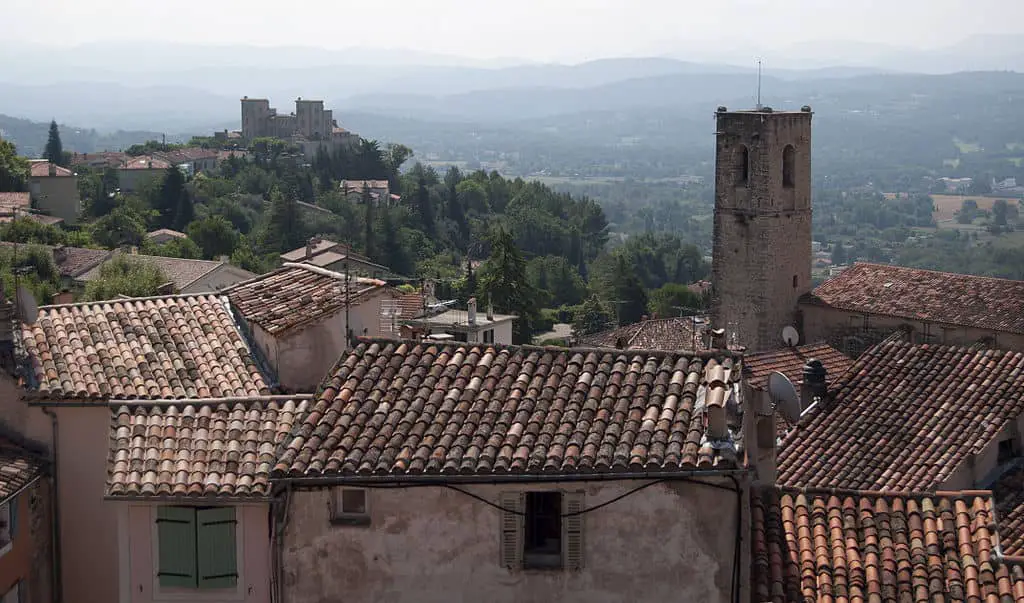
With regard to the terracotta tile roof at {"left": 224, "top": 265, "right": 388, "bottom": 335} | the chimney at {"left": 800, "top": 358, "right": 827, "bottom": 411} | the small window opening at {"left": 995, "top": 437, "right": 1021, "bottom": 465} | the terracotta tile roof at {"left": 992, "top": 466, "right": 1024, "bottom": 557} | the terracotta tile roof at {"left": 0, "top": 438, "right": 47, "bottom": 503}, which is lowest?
the terracotta tile roof at {"left": 992, "top": 466, "right": 1024, "bottom": 557}

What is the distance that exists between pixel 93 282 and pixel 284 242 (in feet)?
155

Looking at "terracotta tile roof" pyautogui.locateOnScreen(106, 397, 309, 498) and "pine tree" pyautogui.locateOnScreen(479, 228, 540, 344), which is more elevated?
"terracotta tile roof" pyautogui.locateOnScreen(106, 397, 309, 498)

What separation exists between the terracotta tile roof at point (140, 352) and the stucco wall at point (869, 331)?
85.2 feet

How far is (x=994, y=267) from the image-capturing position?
405 ft

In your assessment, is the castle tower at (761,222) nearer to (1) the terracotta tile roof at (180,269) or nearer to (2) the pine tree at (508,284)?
(1) the terracotta tile roof at (180,269)

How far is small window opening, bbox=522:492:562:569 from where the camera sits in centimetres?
1063

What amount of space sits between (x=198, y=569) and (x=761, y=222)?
35.7m

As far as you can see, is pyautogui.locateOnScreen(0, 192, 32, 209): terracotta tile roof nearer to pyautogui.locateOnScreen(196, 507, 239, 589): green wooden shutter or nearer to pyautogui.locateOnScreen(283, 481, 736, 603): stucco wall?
pyautogui.locateOnScreen(196, 507, 239, 589): green wooden shutter

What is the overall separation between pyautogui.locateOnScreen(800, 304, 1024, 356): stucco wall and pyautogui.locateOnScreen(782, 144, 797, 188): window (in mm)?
4001

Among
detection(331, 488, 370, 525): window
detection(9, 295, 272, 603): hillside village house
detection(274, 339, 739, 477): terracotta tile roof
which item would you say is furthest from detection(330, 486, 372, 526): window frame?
detection(9, 295, 272, 603): hillside village house

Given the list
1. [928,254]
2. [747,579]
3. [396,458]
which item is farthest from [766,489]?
[928,254]

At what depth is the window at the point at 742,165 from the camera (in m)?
45.9

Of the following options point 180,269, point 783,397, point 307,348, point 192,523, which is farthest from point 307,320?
point 180,269

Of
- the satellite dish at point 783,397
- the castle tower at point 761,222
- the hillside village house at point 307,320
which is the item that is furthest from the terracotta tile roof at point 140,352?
the castle tower at point 761,222
